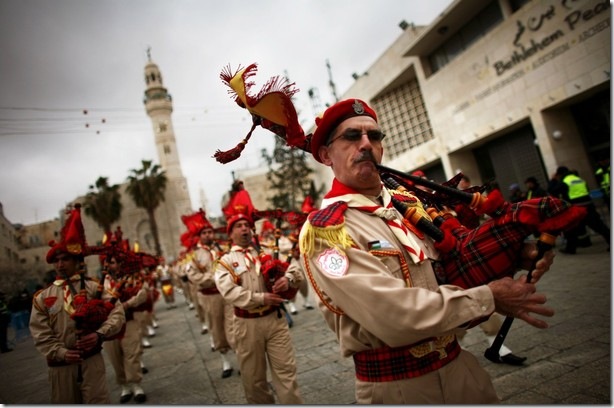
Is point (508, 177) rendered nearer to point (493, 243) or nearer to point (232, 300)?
point (232, 300)

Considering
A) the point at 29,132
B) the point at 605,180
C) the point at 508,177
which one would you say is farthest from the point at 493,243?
the point at 508,177

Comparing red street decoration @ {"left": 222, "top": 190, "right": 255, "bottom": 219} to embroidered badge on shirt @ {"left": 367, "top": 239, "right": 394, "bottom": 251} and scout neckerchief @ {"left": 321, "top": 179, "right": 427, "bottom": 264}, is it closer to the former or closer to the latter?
scout neckerchief @ {"left": 321, "top": 179, "right": 427, "bottom": 264}

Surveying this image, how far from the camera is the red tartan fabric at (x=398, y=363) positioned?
5.53ft

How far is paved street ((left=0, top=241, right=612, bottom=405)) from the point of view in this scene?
305 cm

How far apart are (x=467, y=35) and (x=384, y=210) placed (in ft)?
52.3

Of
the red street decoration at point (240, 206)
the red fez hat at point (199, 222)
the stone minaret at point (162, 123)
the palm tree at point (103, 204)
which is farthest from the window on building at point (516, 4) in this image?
the stone minaret at point (162, 123)

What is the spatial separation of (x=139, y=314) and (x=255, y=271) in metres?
5.53

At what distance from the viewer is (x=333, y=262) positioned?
156 centimetres

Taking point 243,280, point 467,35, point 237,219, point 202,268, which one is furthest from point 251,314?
point 467,35

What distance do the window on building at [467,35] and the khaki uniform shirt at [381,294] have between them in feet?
49.6

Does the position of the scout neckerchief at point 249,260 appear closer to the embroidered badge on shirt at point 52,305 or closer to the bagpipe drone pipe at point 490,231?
the embroidered badge on shirt at point 52,305

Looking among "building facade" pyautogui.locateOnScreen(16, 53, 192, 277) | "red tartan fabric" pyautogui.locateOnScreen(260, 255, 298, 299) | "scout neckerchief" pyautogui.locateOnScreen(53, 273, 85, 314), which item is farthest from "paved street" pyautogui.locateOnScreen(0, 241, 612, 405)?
"building facade" pyautogui.locateOnScreen(16, 53, 192, 277)

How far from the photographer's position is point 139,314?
8.39 metres

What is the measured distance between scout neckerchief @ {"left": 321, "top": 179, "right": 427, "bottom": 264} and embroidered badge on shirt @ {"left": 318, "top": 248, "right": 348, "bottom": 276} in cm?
32
